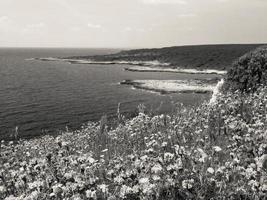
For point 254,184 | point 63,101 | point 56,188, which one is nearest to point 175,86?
point 63,101

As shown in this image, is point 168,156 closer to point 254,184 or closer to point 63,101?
point 254,184

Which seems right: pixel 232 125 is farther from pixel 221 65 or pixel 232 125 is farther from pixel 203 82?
pixel 221 65

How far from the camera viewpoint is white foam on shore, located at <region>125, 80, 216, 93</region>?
191ft

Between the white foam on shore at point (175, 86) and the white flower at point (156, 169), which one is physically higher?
the white flower at point (156, 169)

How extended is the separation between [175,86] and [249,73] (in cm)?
4189

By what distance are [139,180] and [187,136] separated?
4.78 meters

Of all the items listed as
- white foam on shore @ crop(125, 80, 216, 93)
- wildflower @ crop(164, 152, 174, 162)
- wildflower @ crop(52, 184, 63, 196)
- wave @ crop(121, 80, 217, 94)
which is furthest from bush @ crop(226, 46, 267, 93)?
A: white foam on shore @ crop(125, 80, 216, 93)

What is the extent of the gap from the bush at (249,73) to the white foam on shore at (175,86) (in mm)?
35974

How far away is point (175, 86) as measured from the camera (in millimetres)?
61594

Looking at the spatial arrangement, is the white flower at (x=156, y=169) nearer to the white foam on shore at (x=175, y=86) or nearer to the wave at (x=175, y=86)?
the wave at (x=175, y=86)

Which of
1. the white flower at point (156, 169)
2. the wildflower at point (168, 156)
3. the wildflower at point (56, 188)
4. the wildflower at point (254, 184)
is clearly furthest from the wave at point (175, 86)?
the wildflower at point (56, 188)

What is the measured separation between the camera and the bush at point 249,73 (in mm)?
19250

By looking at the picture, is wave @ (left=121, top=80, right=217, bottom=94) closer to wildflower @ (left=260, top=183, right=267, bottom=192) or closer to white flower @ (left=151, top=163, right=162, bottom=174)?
white flower @ (left=151, top=163, right=162, bottom=174)

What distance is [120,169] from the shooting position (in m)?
5.36
